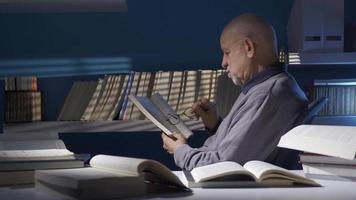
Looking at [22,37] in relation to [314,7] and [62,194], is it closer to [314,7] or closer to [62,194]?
[314,7]

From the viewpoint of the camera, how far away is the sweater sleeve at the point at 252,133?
72.6 inches

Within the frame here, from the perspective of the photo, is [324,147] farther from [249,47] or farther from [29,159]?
[249,47]

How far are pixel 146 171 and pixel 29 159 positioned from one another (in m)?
0.33

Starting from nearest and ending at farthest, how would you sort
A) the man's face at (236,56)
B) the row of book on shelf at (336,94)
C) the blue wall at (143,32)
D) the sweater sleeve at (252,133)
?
the sweater sleeve at (252,133) < the man's face at (236,56) < the row of book on shelf at (336,94) < the blue wall at (143,32)

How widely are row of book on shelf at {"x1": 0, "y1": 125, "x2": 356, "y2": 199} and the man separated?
489 millimetres

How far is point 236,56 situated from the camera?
2244mm

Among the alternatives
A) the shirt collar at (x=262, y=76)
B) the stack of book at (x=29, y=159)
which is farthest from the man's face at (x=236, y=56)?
the stack of book at (x=29, y=159)

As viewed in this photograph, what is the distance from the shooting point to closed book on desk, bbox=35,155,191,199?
975mm

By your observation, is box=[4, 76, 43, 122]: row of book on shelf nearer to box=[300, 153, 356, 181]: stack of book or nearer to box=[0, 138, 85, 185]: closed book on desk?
box=[0, 138, 85, 185]: closed book on desk

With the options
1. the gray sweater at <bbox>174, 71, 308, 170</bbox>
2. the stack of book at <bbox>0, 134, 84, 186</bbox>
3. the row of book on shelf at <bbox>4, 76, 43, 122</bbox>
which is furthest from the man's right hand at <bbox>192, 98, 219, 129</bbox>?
the stack of book at <bbox>0, 134, 84, 186</bbox>

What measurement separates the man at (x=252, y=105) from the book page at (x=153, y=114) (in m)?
0.05

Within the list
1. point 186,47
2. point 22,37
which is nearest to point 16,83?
point 22,37

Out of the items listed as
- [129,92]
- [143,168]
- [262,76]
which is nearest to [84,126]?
[129,92]

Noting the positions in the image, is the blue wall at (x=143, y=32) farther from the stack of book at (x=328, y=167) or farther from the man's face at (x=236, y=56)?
the stack of book at (x=328, y=167)
